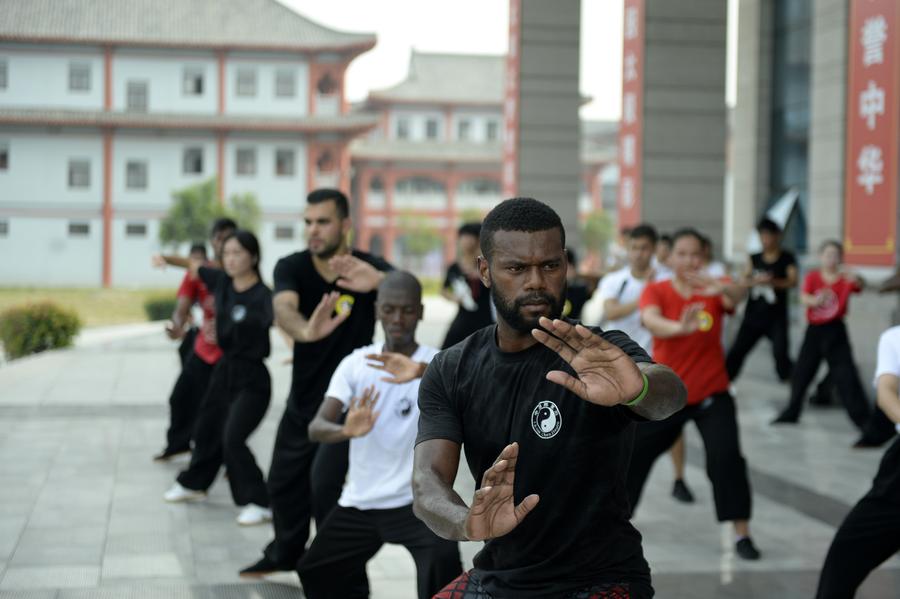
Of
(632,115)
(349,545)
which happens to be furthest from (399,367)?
A: (632,115)

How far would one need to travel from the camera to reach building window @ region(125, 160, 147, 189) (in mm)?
37344

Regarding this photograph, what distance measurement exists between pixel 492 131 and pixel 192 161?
21.4 metres

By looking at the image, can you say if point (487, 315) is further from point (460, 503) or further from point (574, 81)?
point (574, 81)

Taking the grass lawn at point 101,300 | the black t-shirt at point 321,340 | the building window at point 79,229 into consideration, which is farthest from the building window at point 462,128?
the black t-shirt at point 321,340

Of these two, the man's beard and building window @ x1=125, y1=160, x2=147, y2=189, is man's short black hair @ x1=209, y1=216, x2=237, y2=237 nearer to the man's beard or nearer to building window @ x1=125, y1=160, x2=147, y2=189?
the man's beard

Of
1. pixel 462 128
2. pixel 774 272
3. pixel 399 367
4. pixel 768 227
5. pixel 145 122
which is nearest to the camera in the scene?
pixel 399 367

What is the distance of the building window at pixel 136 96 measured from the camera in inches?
1473

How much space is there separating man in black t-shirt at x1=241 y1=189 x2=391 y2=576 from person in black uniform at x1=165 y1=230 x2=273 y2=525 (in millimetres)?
1284

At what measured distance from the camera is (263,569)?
216 inches

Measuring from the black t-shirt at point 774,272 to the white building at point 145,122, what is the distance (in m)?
26.8

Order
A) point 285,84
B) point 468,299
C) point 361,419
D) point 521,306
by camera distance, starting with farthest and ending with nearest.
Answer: point 285,84
point 468,299
point 361,419
point 521,306

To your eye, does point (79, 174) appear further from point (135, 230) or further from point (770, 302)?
point (770, 302)

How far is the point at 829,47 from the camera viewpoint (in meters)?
11.4

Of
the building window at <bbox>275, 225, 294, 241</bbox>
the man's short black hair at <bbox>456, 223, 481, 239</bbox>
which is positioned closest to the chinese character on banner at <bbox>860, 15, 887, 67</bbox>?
the man's short black hair at <bbox>456, 223, 481, 239</bbox>
